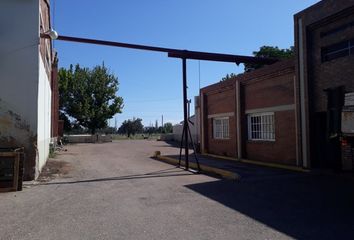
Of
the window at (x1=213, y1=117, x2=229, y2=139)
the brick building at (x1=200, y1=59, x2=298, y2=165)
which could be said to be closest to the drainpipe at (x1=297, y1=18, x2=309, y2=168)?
the brick building at (x1=200, y1=59, x2=298, y2=165)

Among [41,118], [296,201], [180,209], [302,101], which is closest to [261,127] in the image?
[302,101]

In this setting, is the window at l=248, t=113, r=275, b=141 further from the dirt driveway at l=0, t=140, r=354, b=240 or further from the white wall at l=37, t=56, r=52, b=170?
the white wall at l=37, t=56, r=52, b=170

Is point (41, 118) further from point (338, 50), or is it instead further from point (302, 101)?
point (338, 50)

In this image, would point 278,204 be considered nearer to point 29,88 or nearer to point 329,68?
point 329,68

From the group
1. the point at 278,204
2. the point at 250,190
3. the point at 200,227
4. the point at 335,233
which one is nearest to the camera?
the point at 335,233

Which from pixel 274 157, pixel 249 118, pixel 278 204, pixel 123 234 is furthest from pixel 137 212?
pixel 249 118

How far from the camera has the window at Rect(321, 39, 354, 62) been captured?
14758 millimetres

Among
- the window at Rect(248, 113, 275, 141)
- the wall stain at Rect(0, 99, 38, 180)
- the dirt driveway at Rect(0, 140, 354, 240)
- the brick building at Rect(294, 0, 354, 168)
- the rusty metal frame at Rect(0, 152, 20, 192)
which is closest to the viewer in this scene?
the dirt driveway at Rect(0, 140, 354, 240)

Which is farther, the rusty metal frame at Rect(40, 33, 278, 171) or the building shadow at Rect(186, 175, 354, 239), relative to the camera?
the rusty metal frame at Rect(40, 33, 278, 171)

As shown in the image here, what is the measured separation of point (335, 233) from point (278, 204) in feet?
9.07

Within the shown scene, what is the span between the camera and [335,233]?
280 inches

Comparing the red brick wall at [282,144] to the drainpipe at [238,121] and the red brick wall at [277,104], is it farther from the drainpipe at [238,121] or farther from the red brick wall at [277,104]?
the drainpipe at [238,121]

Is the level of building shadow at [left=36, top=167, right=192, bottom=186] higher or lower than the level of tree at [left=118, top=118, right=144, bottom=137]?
lower

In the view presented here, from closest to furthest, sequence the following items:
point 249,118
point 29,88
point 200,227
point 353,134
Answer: point 200,227
point 353,134
point 29,88
point 249,118
